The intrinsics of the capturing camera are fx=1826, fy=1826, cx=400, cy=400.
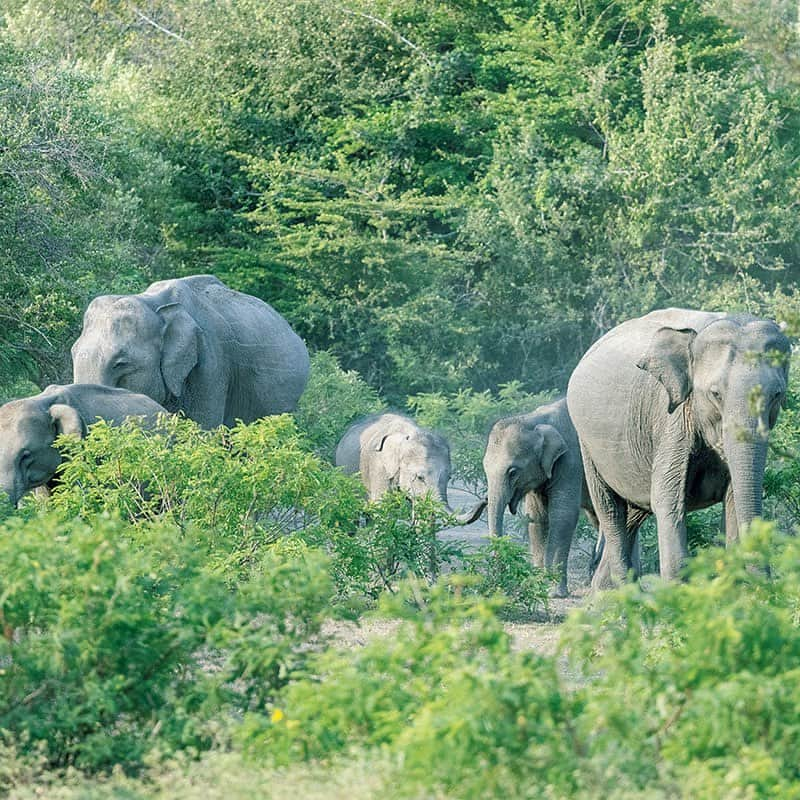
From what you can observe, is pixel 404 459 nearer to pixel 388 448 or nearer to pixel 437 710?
pixel 388 448

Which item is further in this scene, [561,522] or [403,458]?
[403,458]

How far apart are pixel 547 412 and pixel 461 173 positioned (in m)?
15.3

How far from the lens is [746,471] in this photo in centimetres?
994

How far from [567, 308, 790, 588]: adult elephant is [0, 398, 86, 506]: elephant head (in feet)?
11.0

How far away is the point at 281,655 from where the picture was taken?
589cm

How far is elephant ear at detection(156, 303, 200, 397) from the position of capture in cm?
1302

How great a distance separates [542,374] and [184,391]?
1437 cm

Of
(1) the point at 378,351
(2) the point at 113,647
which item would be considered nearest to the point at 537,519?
(2) the point at 113,647

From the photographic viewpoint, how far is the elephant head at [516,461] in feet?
44.9

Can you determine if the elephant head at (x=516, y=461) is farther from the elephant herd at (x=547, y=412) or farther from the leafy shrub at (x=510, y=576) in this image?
the leafy shrub at (x=510, y=576)

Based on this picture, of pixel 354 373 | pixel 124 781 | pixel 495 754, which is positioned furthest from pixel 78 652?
pixel 354 373

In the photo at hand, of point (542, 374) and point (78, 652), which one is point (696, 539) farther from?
point (542, 374)

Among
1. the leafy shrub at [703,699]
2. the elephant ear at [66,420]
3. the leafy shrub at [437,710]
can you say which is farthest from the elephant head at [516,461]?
the leafy shrub at [703,699]

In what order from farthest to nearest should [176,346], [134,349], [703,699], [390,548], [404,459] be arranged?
[404,459] → [176,346] → [134,349] → [390,548] → [703,699]
